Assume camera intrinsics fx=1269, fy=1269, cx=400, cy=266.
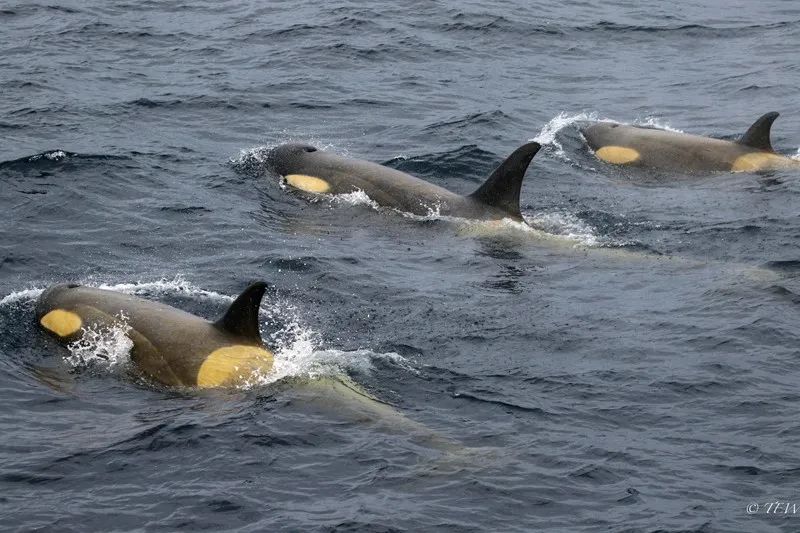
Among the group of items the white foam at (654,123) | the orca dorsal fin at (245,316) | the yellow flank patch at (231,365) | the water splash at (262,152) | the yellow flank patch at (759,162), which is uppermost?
the orca dorsal fin at (245,316)

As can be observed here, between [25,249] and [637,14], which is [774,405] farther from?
[637,14]

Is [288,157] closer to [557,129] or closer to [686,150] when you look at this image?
[557,129]

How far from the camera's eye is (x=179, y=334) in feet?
46.0

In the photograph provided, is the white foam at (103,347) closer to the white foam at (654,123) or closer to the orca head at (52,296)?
the orca head at (52,296)

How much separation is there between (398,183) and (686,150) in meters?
5.51

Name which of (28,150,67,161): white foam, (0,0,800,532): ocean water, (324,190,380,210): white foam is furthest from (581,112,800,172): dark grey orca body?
(28,150,67,161): white foam

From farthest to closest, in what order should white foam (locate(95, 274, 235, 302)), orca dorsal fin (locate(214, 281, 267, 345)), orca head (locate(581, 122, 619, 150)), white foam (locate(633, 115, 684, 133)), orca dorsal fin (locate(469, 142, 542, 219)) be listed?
1. white foam (locate(633, 115, 684, 133))
2. orca head (locate(581, 122, 619, 150))
3. orca dorsal fin (locate(469, 142, 542, 219))
4. white foam (locate(95, 274, 235, 302))
5. orca dorsal fin (locate(214, 281, 267, 345))

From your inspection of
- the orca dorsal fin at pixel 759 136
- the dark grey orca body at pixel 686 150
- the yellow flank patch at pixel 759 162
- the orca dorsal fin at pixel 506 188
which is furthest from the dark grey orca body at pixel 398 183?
the orca dorsal fin at pixel 759 136

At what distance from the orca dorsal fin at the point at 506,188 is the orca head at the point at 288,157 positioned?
3.43m

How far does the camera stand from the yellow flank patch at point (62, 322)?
14695mm

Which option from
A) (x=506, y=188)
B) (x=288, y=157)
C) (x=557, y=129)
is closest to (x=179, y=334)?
(x=506, y=188)

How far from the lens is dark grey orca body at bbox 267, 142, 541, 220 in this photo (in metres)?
19.2

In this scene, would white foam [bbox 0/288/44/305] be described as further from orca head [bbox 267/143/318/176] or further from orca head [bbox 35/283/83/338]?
orca head [bbox 267/143/318/176]

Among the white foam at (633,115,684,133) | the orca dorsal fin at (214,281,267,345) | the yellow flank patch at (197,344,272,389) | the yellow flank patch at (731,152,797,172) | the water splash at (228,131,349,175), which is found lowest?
the water splash at (228,131,349,175)
